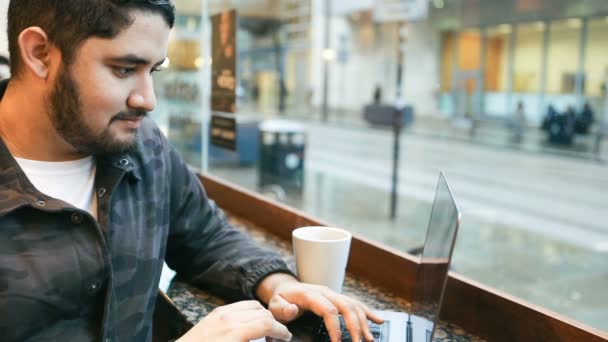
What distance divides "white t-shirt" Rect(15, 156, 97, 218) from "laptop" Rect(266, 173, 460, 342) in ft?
1.57

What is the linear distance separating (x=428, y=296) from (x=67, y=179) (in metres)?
0.72

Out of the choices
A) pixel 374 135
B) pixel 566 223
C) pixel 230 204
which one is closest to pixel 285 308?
pixel 230 204

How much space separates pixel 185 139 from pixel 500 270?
2.71 m

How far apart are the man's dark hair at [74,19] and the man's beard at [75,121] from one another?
0.05 metres

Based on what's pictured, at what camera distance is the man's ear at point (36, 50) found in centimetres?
96

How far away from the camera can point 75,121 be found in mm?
995

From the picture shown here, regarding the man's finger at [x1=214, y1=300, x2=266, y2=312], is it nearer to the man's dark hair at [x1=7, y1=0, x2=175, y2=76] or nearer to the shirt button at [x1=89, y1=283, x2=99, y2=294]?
the shirt button at [x1=89, y1=283, x2=99, y2=294]

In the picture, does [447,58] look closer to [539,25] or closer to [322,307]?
[539,25]

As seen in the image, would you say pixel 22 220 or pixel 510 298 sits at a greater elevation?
pixel 22 220

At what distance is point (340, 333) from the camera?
970 millimetres

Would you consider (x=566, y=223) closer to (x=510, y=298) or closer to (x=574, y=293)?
(x=574, y=293)

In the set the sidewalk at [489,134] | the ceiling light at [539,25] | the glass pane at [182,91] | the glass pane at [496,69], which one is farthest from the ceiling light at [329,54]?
the glass pane at [182,91]

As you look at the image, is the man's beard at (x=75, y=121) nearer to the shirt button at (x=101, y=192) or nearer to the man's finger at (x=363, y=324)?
the shirt button at (x=101, y=192)

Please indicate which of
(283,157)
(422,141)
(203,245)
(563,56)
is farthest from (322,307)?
(563,56)
